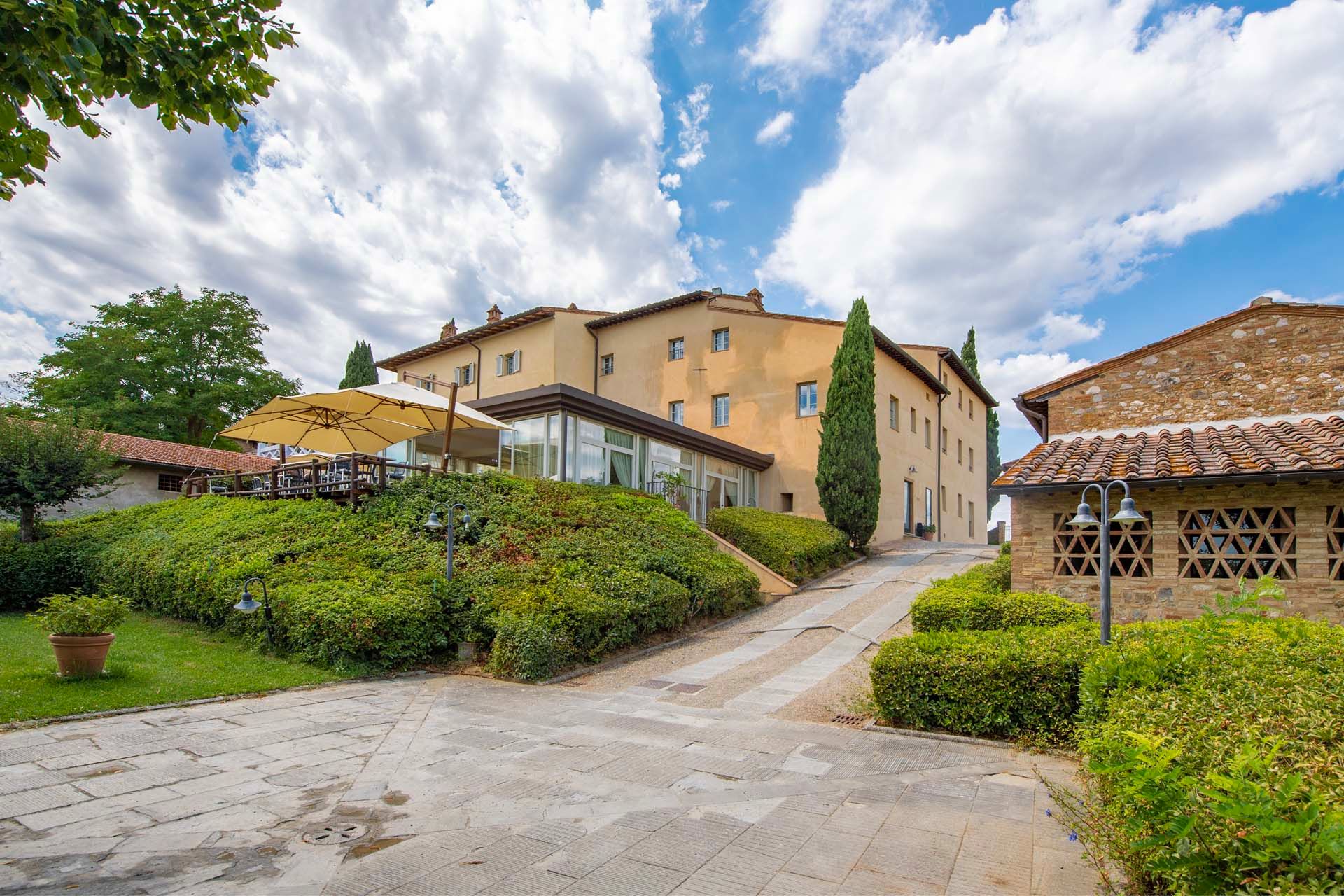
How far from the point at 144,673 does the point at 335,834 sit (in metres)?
6.16

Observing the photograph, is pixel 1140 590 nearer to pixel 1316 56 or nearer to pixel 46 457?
pixel 1316 56

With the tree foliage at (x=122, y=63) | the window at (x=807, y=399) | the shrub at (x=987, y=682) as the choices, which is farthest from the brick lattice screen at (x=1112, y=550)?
the window at (x=807, y=399)

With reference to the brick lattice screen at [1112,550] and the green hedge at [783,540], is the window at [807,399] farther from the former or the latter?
the brick lattice screen at [1112,550]

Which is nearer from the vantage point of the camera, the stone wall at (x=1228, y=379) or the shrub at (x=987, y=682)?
the shrub at (x=987, y=682)

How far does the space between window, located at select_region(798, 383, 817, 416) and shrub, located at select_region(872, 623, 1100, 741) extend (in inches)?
628

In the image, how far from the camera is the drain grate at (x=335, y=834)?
4.32 meters

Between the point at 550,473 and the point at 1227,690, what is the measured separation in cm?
1443

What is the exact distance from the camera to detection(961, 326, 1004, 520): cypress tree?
124 feet

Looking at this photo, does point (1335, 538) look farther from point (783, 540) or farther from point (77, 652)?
point (77, 652)

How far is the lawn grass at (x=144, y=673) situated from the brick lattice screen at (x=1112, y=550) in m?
10.7

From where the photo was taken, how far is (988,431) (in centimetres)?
4294

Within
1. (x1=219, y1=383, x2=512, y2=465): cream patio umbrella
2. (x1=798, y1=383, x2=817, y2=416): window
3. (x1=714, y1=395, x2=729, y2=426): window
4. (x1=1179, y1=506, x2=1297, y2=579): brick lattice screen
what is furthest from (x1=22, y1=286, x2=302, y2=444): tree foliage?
(x1=1179, y1=506, x2=1297, y2=579): brick lattice screen

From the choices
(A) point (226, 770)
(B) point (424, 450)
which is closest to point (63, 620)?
(A) point (226, 770)

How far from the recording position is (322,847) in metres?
4.24
